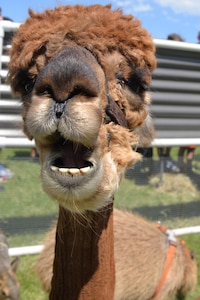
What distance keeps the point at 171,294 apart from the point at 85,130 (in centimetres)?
306

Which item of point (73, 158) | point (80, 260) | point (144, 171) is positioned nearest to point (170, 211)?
point (144, 171)

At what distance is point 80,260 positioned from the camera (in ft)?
8.45

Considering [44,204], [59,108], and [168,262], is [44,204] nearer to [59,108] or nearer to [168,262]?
[168,262]

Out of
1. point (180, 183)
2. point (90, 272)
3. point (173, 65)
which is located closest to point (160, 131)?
point (173, 65)

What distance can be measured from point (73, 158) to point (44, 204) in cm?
386

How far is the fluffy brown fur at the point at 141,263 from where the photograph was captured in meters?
4.21

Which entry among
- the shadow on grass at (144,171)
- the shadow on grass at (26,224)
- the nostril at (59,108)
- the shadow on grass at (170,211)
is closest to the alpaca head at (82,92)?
the nostril at (59,108)

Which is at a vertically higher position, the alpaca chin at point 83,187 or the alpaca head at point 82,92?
the alpaca head at point 82,92

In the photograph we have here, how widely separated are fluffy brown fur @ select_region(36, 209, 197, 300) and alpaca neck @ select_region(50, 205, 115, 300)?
5.08ft

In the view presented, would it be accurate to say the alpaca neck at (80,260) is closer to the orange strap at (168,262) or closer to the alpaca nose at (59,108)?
the alpaca nose at (59,108)

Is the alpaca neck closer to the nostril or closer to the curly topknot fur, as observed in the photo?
the nostril

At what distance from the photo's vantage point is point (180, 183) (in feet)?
22.7

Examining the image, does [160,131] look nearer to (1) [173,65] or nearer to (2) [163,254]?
(1) [173,65]

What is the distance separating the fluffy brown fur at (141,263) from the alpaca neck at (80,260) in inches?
61.0
